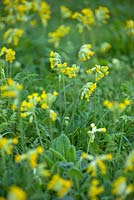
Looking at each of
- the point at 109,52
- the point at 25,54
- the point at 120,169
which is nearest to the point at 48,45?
the point at 25,54

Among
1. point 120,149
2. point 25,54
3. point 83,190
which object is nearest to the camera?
point 83,190

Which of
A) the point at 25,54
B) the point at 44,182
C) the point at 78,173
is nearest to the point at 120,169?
the point at 78,173

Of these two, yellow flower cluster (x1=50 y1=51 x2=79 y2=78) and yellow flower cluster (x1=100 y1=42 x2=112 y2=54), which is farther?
yellow flower cluster (x1=100 y1=42 x2=112 y2=54)

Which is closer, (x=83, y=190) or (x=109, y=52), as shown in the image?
(x=83, y=190)

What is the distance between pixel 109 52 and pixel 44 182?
2.78 m

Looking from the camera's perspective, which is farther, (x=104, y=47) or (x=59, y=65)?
(x=104, y=47)

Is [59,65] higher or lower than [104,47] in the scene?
higher

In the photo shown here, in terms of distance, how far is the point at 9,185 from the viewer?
89.3 inches

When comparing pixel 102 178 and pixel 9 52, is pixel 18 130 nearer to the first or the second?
pixel 9 52

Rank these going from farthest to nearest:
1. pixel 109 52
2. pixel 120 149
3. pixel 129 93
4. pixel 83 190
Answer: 1. pixel 109 52
2. pixel 129 93
3. pixel 120 149
4. pixel 83 190

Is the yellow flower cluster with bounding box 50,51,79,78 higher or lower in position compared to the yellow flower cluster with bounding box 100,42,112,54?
higher

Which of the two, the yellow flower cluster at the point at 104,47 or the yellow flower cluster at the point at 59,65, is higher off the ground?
the yellow flower cluster at the point at 59,65

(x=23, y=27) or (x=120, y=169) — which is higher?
(x=23, y=27)

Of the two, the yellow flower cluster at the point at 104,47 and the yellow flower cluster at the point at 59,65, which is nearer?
the yellow flower cluster at the point at 59,65
